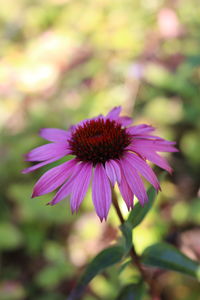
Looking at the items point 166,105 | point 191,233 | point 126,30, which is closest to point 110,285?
point 191,233

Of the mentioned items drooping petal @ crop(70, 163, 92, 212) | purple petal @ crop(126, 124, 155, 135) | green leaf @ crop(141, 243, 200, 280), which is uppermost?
purple petal @ crop(126, 124, 155, 135)

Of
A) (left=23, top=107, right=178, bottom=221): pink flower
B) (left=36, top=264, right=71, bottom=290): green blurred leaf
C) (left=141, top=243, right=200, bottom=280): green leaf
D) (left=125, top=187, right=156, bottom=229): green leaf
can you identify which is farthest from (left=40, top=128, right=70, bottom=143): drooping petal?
(left=36, top=264, right=71, bottom=290): green blurred leaf

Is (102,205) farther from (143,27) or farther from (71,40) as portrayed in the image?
(71,40)

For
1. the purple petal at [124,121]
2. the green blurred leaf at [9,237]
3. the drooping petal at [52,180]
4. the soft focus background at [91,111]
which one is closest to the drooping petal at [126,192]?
the drooping petal at [52,180]

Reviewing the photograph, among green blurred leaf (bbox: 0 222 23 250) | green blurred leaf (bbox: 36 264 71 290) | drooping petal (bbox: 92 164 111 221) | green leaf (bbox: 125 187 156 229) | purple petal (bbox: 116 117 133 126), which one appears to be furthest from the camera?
green blurred leaf (bbox: 0 222 23 250)

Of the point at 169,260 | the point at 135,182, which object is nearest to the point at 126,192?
the point at 135,182

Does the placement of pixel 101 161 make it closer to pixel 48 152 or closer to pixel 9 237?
pixel 48 152

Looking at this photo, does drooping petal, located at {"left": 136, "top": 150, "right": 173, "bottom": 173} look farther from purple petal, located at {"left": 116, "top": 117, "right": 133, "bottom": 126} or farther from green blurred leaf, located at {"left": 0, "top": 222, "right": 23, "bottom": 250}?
green blurred leaf, located at {"left": 0, "top": 222, "right": 23, "bottom": 250}
